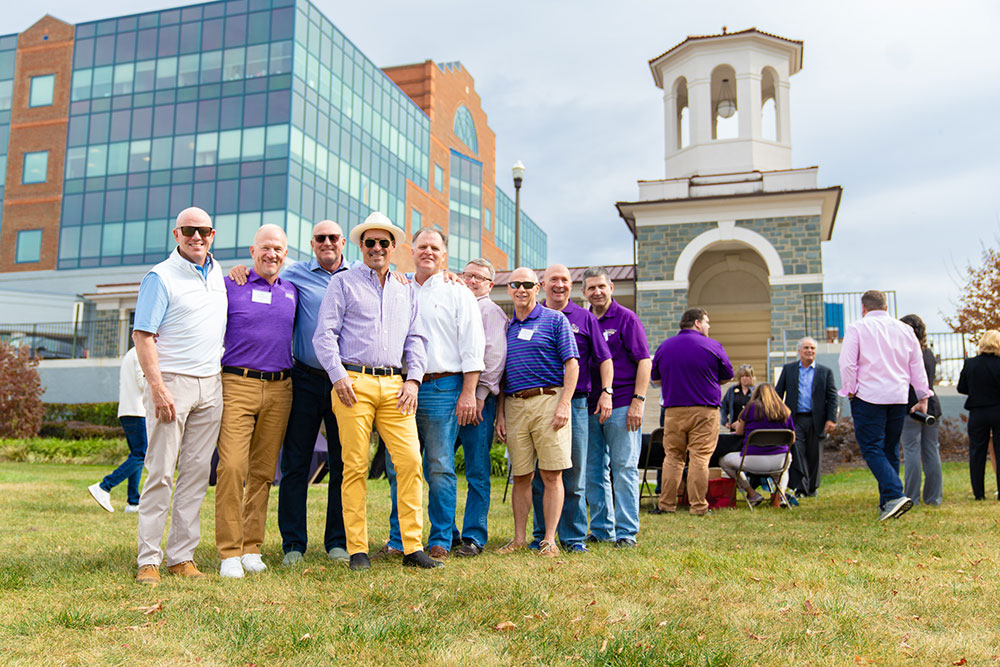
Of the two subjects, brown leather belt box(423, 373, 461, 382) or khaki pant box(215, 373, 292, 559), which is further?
brown leather belt box(423, 373, 461, 382)

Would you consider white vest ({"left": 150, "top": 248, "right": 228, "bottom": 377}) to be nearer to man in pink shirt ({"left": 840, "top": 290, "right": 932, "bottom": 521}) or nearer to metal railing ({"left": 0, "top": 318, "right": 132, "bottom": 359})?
man in pink shirt ({"left": 840, "top": 290, "right": 932, "bottom": 521})

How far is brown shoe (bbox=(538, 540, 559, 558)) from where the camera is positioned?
5.15 meters

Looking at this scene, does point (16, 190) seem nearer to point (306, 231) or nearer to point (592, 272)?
point (306, 231)

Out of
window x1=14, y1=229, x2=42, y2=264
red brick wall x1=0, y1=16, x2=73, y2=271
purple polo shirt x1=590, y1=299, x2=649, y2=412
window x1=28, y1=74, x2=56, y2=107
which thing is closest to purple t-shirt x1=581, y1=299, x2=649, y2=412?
purple polo shirt x1=590, y1=299, x2=649, y2=412

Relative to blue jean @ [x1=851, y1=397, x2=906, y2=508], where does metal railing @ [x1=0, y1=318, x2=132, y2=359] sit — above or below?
above

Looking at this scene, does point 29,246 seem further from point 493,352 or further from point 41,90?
point 493,352

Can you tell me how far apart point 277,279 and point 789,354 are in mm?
15017

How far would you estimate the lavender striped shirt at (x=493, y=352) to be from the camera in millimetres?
5477

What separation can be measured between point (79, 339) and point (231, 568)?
27482 mm

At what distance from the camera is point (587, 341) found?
5871 mm

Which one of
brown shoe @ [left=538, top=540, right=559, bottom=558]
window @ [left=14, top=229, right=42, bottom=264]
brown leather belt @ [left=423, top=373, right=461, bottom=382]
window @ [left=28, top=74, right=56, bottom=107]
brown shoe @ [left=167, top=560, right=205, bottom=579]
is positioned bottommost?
brown shoe @ [left=167, top=560, right=205, bottom=579]

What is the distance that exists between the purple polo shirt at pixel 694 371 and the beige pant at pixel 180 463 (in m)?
4.45

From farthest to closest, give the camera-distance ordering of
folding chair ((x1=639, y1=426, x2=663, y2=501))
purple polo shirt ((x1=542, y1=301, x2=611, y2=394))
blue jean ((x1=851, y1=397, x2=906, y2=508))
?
folding chair ((x1=639, y1=426, x2=663, y2=501)) < blue jean ((x1=851, y1=397, x2=906, y2=508)) < purple polo shirt ((x1=542, y1=301, x2=611, y2=394))

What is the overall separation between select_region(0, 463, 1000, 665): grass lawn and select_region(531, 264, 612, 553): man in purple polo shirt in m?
0.29
